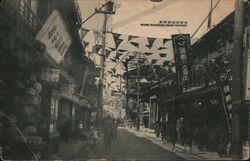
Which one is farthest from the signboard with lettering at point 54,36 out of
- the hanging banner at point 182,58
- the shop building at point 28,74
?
the hanging banner at point 182,58

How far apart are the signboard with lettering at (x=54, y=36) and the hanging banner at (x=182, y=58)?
4.20 metres

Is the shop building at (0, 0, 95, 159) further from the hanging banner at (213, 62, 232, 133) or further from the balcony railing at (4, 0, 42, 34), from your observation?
the hanging banner at (213, 62, 232, 133)

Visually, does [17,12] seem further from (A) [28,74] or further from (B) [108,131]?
(B) [108,131]

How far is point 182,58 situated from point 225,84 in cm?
232

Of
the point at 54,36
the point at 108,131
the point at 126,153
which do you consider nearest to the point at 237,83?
the point at 54,36

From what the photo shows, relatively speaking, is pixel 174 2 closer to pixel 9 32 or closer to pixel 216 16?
pixel 216 16

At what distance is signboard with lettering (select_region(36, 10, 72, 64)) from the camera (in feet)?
46.1

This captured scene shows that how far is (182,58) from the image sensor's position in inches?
716

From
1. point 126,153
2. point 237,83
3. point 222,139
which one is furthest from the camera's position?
point 126,153

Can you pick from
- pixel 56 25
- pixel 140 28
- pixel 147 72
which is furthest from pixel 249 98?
pixel 147 72

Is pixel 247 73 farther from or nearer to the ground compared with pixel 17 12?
nearer to the ground

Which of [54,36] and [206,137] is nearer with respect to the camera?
[54,36]

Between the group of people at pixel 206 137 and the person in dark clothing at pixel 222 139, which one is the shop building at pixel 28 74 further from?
the group of people at pixel 206 137

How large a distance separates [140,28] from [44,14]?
5072mm
